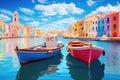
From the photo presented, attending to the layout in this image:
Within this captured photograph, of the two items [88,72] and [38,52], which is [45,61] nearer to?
[38,52]

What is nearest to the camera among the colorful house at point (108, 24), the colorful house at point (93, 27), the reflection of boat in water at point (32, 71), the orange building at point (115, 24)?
the reflection of boat in water at point (32, 71)

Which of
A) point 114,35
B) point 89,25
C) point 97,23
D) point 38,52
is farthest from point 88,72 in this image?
point 89,25

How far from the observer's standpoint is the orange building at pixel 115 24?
39500 millimetres

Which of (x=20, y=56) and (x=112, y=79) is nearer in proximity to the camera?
(x=112, y=79)

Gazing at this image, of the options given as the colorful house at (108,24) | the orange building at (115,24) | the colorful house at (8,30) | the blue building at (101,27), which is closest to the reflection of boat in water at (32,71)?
the orange building at (115,24)

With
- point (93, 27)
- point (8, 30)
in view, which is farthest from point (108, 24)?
point (8, 30)

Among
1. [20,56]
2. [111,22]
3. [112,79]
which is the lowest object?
[112,79]

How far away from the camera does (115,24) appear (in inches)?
1569

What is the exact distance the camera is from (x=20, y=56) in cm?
970

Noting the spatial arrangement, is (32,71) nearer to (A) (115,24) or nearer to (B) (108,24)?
(A) (115,24)

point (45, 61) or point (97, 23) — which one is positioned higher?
point (97, 23)

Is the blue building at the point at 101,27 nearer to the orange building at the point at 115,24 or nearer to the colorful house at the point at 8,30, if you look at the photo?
the orange building at the point at 115,24

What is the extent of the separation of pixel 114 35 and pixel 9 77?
3521 cm

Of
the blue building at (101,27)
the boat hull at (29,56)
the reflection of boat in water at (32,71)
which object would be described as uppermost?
the blue building at (101,27)
